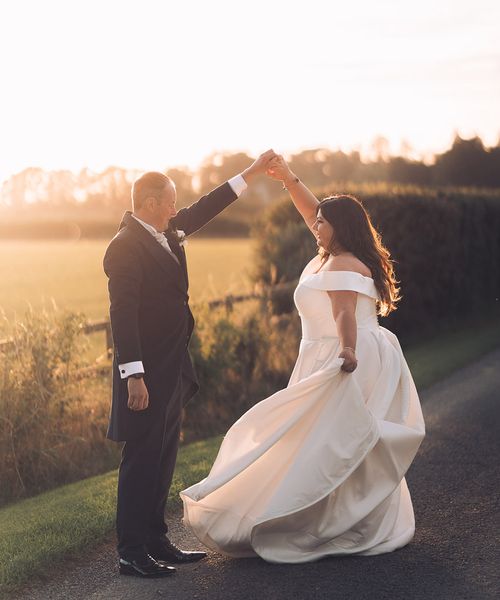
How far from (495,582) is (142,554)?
1913 millimetres

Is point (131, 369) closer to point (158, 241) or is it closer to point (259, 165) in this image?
point (158, 241)

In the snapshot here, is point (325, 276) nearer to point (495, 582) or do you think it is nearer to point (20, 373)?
point (495, 582)

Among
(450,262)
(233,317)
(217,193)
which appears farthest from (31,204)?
(217,193)

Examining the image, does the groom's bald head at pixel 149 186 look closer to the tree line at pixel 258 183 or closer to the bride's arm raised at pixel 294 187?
the bride's arm raised at pixel 294 187

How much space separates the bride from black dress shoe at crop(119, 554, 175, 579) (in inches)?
12.3

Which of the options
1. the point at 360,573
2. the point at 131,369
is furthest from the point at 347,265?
the point at 360,573

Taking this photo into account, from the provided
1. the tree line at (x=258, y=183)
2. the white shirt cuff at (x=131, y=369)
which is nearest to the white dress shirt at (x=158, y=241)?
the white shirt cuff at (x=131, y=369)

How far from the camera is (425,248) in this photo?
55.7 ft

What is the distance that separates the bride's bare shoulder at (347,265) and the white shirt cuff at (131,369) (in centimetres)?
132

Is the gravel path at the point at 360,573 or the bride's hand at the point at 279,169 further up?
the bride's hand at the point at 279,169

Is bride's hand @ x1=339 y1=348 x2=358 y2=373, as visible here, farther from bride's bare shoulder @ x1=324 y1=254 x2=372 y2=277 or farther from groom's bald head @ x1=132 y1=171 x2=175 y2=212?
groom's bald head @ x1=132 y1=171 x2=175 y2=212

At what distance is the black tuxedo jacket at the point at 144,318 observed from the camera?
4660mm

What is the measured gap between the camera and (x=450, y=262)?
1819 centimetres

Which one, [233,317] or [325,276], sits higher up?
[325,276]
